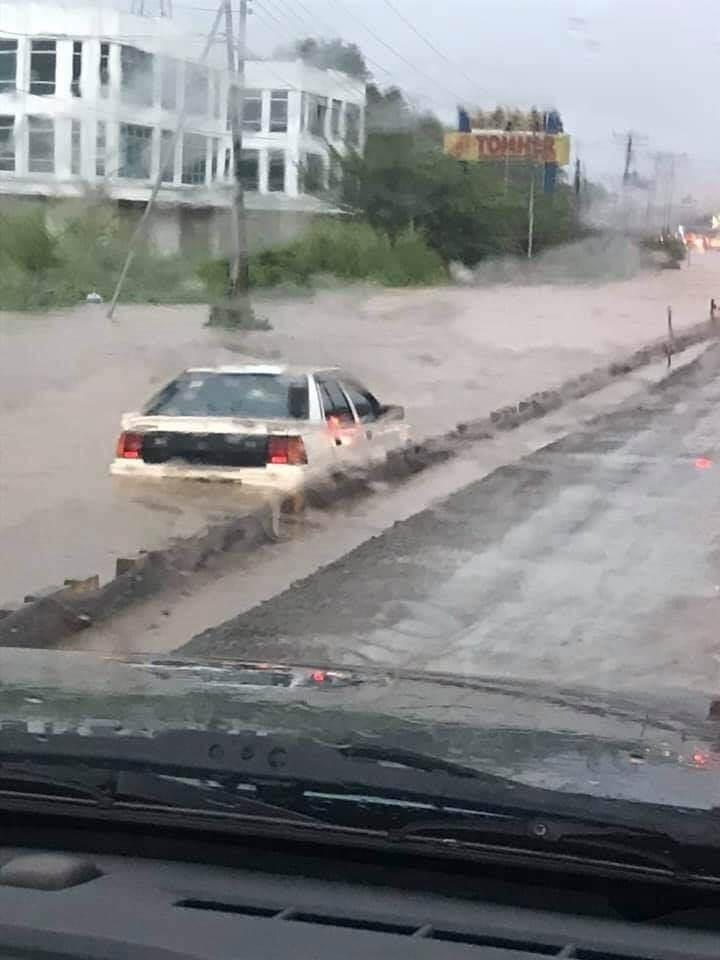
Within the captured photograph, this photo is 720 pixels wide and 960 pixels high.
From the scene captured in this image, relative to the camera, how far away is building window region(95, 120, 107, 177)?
15406 millimetres

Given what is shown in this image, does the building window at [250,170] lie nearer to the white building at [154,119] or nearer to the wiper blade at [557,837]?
the white building at [154,119]

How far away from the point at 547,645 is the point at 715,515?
444cm

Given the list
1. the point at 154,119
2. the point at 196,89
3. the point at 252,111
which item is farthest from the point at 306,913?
the point at 154,119

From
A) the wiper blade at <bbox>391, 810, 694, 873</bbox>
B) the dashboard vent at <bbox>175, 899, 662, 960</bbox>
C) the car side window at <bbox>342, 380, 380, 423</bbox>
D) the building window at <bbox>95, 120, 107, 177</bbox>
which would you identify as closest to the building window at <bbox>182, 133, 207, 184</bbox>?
the building window at <bbox>95, 120, 107, 177</bbox>

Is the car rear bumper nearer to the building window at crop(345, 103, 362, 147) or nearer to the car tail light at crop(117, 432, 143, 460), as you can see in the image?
the car tail light at crop(117, 432, 143, 460)

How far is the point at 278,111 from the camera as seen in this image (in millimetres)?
14148

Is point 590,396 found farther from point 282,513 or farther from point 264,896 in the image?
point 264,896

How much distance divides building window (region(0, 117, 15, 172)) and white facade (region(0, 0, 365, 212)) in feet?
0.06

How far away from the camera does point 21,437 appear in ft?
63.1

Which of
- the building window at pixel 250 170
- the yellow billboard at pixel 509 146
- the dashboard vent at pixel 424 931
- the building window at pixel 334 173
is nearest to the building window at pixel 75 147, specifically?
the building window at pixel 250 170

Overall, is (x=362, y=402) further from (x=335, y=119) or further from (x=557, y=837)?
(x=557, y=837)

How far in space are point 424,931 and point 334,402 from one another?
10.3 metres

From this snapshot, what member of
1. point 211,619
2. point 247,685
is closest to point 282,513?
point 211,619

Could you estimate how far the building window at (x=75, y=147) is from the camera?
15.5 metres
